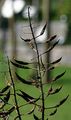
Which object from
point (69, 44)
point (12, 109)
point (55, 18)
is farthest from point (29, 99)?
point (55, 18)

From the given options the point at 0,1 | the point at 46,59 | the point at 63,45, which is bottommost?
the point at 63,45

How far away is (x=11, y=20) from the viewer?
2327cm

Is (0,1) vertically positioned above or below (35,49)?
below

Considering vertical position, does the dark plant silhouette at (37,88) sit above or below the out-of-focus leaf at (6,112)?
above

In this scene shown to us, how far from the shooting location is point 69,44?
169 feet

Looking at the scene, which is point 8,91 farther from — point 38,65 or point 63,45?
point 63,45

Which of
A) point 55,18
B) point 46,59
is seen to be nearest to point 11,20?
point 46,59

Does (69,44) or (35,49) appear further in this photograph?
(69,44)

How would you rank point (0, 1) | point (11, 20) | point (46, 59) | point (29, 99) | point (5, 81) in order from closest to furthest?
point (29, 99) → point (5, 81) → point (46, 59) → point (0, 1) → point (11, 20)

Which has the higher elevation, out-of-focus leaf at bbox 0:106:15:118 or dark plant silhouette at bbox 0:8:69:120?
dark plant silhouette at bbox 0:8:69:120

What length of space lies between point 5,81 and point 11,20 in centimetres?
2159

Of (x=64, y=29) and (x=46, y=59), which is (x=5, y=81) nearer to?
(x=46, y=59)

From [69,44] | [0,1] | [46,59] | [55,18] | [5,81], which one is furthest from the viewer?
[55,18]

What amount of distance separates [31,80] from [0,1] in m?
19.7
